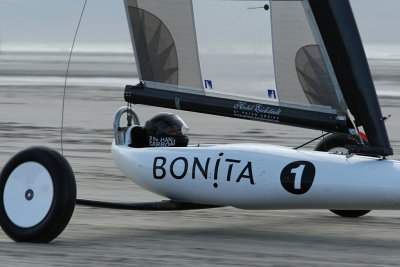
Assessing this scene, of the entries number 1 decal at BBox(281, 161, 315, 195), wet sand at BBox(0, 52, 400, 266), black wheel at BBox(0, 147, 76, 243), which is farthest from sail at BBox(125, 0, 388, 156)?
black wheel at BBox(0, 147, 76, 243)

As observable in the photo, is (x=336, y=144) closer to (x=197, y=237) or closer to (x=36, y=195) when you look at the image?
(x=197, y=237)

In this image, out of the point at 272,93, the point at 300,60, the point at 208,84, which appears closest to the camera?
the point at 300,60

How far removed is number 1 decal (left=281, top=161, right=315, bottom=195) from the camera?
7.97 m

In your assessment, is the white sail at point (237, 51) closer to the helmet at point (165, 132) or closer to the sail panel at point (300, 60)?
the sail panel at point (300, 60)

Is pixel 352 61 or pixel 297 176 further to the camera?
pixel 352 61

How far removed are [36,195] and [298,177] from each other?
1.90 metres

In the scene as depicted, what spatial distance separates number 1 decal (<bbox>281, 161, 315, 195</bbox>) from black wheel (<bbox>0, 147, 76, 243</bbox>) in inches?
60.7

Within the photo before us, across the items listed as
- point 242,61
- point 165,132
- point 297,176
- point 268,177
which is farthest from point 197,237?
point 242,61

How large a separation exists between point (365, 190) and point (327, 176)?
0.30 m

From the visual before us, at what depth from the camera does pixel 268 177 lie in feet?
26.6

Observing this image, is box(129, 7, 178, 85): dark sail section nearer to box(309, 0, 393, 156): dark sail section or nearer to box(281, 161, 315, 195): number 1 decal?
box(309, 0, 393, 156): dark sail section

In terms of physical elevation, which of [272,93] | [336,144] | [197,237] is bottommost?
[197,237]

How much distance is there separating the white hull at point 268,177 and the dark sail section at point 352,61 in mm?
392

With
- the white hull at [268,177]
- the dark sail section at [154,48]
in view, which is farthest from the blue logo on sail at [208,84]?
the white hull at [268,177]
